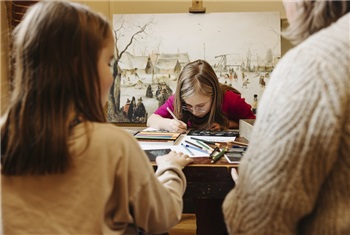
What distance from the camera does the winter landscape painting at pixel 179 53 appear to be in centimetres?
A: 254

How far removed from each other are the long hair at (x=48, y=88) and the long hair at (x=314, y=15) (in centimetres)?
35

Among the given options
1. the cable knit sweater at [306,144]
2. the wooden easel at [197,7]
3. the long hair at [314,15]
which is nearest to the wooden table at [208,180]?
the cable knit sweater at [306,144]

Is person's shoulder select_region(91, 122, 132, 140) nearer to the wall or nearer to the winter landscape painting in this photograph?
the winter landscape painting

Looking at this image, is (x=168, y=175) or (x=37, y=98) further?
(x=168, y=175)

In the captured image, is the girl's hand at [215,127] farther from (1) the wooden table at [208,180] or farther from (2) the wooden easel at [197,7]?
(2) the wooden easel at [197,7]

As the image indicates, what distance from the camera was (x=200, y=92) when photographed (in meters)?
1.76

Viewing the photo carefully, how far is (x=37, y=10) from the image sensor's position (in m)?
0.63

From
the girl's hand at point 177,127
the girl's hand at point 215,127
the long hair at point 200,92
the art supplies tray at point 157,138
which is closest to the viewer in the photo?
the art supplies tray at point 157,138

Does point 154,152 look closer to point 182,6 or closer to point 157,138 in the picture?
point 157,138

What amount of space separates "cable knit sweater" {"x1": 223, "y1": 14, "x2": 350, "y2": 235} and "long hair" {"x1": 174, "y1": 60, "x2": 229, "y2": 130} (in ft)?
3.75

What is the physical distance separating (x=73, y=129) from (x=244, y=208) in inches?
12.7

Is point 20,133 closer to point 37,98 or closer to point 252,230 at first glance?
point 37,98

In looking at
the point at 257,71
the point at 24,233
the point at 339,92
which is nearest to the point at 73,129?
the point at 24,233

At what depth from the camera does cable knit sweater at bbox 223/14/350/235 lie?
534mm
